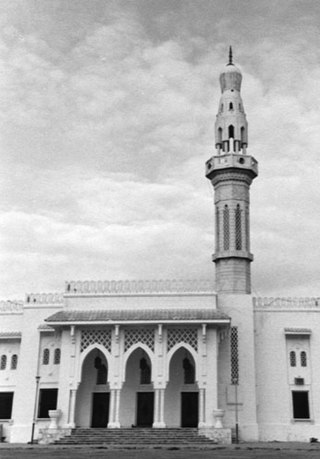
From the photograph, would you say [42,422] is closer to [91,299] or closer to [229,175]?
[91,299]

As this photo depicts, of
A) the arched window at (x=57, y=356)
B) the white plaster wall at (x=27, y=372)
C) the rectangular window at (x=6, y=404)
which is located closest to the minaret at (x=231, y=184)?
the arched window at (x=57, y=356)

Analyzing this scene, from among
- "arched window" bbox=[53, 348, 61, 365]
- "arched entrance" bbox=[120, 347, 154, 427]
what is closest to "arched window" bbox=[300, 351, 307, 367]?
"arched entrance" bbox=[120, 347, 154, 427]

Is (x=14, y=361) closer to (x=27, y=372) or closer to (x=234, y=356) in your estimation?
(x=27, y=372)

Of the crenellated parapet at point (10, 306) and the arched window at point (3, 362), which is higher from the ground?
the crenellated parapet at point (10, 306)

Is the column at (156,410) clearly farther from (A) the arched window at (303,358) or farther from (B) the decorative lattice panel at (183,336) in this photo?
(A) the arched window at (303,358)

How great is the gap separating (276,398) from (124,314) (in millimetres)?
8938

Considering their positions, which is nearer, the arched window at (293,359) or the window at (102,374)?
the window at (102,374)

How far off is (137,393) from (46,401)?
15.5ft

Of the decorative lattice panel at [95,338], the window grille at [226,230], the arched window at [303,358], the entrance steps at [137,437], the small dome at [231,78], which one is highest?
the small dome at [231,78]

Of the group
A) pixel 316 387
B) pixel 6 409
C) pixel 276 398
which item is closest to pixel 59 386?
pixel 6 409

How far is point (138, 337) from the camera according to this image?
28156mm

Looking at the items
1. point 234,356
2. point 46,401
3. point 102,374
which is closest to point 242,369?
point 234,356

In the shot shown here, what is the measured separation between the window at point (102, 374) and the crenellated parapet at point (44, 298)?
417 cm

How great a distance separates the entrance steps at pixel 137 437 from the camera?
25.4 meters
